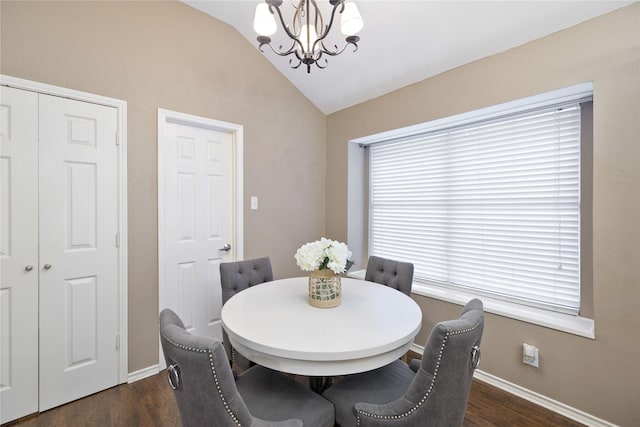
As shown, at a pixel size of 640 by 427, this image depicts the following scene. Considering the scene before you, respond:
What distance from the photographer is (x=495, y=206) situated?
2455 mm

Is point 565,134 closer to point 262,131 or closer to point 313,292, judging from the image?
point 313,292

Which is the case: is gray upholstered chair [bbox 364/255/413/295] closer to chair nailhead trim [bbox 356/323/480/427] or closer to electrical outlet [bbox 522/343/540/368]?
electrical outlet [bbox 522/343/540/368]

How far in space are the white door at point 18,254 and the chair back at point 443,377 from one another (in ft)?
7.08

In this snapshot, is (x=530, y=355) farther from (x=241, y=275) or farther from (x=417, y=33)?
(x=417, y=33)

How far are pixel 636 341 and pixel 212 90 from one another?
11.3 ft

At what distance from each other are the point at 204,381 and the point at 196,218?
1.92 m

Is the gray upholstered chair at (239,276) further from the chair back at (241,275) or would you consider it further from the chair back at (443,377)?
the chair back at (443,377)

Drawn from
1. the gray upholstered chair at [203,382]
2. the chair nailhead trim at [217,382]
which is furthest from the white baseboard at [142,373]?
the chair nailhead trim at [217,382]

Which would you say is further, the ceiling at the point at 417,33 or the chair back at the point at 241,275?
the chair back at the point at 241,275

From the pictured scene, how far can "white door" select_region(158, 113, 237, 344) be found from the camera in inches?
97.0

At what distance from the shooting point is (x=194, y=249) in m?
2.64

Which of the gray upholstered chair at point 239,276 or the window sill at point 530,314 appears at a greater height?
the gray upholstered chair at point 239,276

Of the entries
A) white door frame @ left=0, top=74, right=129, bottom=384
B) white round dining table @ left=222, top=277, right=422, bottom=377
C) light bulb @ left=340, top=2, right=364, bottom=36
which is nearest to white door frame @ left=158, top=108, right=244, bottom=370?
white door frame @ left=0, top=74, right=129, bottom=384

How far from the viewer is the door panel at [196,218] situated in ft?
8.20
